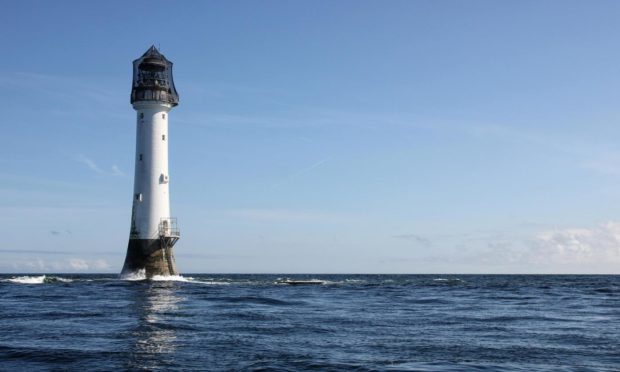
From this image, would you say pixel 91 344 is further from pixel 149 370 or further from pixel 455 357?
pixel 455 357

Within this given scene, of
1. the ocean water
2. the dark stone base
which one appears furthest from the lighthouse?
the ocean water

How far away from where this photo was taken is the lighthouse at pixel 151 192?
58.4m

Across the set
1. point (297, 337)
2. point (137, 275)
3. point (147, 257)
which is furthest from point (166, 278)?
point (297, 337)

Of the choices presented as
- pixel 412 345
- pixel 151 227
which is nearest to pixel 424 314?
pixel 412 345

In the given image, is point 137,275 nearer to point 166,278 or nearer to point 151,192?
point 166,278

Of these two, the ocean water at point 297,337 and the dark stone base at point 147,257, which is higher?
the dark stone base at point 147,257

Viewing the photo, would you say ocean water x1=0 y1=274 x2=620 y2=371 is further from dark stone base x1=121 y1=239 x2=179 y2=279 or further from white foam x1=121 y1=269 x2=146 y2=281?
white foam x1=121 y1=269 x2=146 y2=281

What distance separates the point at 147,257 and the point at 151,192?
5.94 meters

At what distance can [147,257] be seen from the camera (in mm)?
58562

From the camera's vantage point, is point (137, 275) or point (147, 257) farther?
point (137, 275)

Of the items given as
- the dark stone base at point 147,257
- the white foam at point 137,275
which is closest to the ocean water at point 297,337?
the dark stone base at point 147,257

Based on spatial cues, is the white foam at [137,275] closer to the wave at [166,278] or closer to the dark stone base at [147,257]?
the dark stone base at [147,257]

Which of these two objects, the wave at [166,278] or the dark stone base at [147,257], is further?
the wave at [166,278]

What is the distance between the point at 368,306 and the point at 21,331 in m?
20.0
